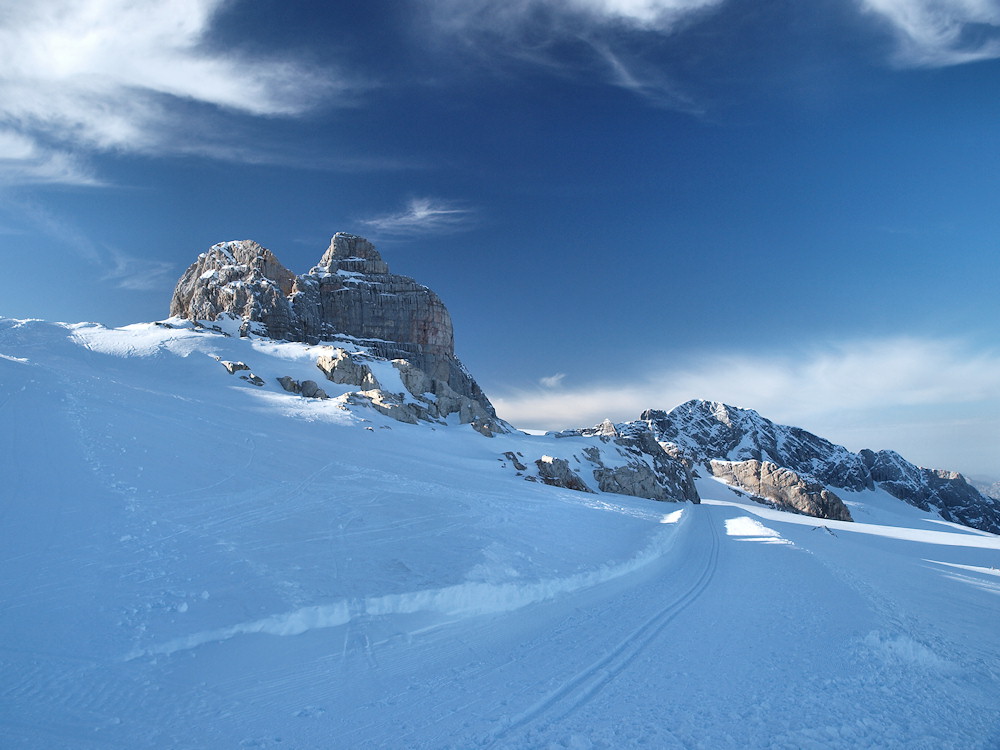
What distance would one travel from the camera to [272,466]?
1584 cm

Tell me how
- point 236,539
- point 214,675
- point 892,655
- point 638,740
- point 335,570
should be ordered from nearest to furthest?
1. point 638,740
2. point 214,675
3. point 892,655
4. point 335,570
5. point 236,539

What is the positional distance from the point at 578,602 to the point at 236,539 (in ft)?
23.9

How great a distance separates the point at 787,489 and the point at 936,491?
2869 inches

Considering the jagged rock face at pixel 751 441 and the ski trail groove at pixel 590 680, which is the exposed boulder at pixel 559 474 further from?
the jagged rock face at pixel 751 441

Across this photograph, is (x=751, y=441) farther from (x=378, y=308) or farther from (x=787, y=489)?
(x=378, y=308)

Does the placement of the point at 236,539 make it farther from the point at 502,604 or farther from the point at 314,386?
the point at 314,386

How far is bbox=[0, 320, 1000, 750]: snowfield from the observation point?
5.14 metres

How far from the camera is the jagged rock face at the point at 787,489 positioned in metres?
59.7

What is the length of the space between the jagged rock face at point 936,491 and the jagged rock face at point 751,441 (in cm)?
438

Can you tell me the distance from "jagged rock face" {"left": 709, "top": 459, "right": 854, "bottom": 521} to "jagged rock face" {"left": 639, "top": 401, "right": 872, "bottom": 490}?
27.8m

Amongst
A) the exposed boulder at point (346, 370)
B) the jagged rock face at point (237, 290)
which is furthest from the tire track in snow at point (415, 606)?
the jagged rock face at point (237, 290)

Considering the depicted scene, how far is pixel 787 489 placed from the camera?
6556cm

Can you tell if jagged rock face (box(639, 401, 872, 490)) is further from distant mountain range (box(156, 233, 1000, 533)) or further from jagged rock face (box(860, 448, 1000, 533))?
jagged rock face (box(860, 448, 1000, 533))

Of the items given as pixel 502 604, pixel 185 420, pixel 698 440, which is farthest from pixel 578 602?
pixel 698 440
